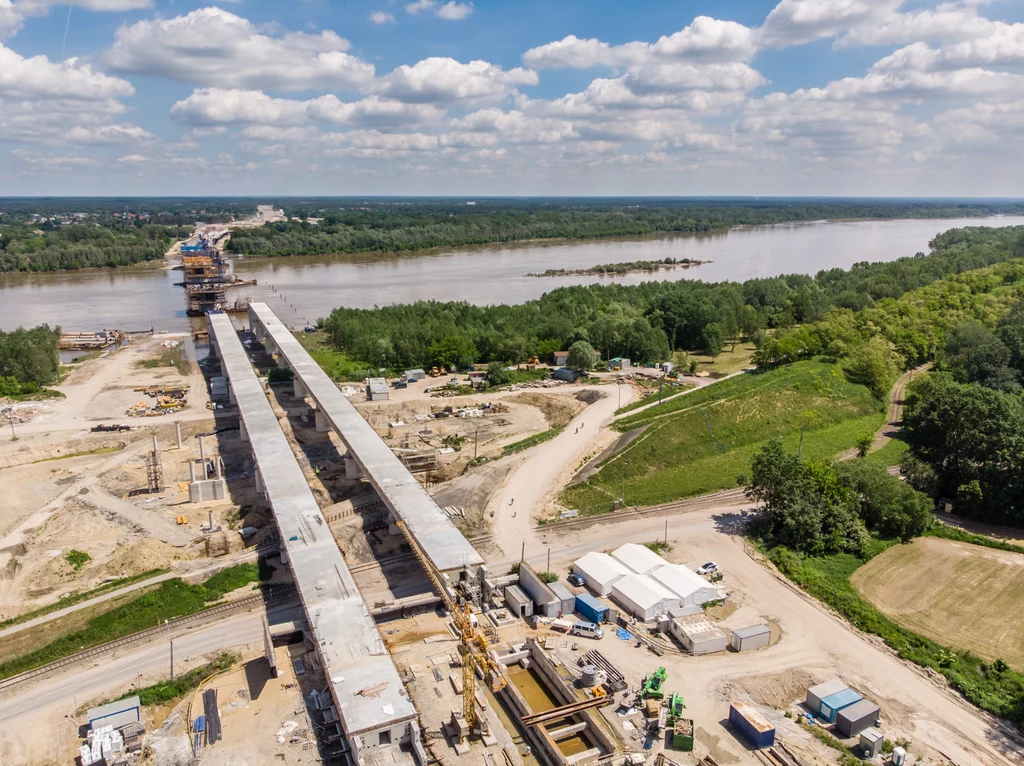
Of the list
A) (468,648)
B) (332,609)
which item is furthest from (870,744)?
(332,609)

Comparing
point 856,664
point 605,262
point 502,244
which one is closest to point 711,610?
point 856,664

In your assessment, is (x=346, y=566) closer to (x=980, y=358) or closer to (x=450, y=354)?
(x=450, y=354)

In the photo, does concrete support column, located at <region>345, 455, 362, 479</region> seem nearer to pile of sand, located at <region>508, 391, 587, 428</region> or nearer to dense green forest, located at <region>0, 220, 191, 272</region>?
pile of sand, located at <region>508, 391, 587, 428</region>

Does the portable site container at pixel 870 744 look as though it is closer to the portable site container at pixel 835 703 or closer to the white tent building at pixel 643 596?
the portable site container at pixel 835 703

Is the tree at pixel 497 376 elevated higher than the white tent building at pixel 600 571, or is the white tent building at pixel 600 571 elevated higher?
the tree at pixel 497 376

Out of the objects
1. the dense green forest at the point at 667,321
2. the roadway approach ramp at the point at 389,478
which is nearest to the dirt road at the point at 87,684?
the roadway approach ramp at the point at 389,478
